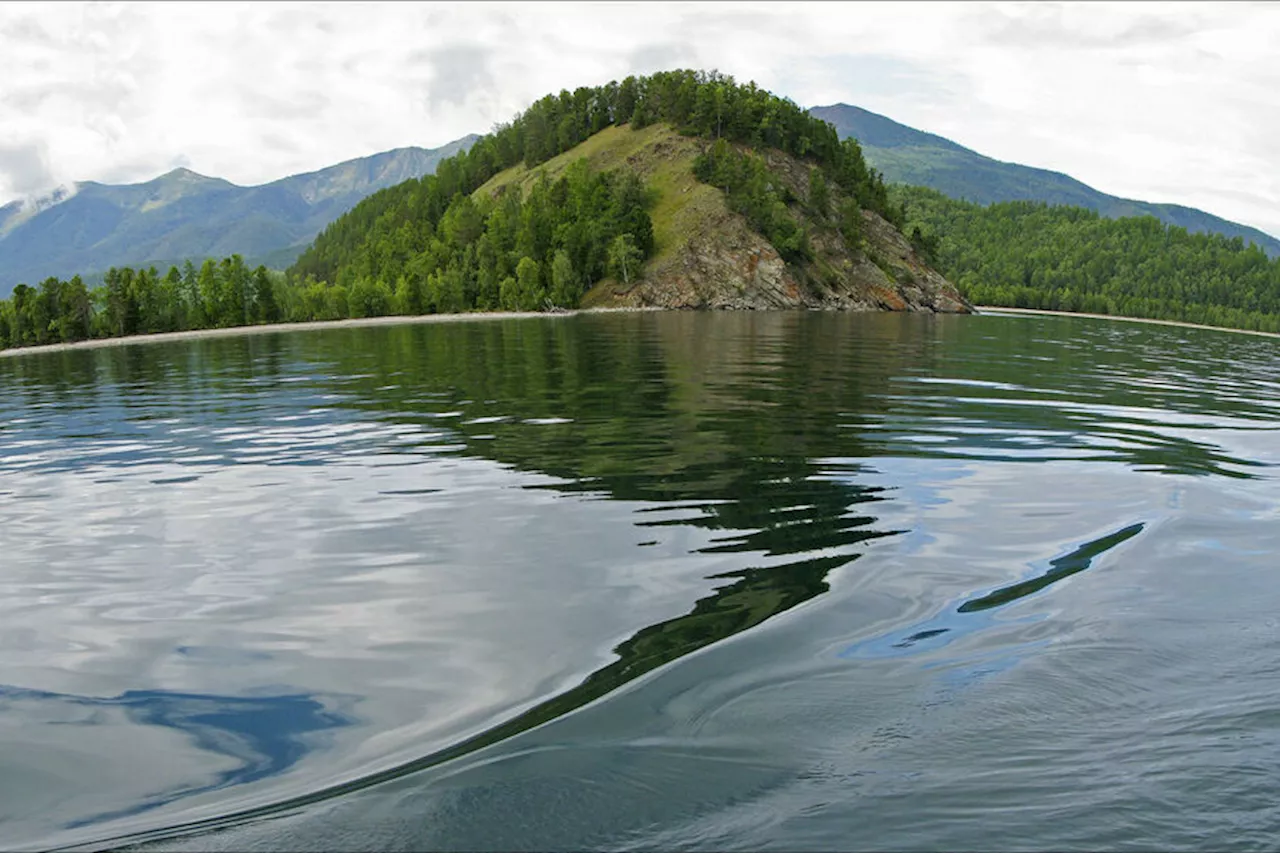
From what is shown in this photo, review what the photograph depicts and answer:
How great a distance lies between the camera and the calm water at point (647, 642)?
7215mm

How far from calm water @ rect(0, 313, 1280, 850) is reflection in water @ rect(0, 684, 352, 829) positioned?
5cm

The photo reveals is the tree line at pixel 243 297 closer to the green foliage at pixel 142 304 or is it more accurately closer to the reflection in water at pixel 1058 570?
the green foliage at pixel 142 304

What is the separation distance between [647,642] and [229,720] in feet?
15.7

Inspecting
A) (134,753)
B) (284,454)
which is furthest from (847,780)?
(284,454)

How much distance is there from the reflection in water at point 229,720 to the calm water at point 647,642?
5 cm

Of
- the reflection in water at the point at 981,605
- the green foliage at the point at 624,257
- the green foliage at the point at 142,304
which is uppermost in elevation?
the green foliage at the point at 624,257

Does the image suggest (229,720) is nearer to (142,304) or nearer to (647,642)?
(647,642)

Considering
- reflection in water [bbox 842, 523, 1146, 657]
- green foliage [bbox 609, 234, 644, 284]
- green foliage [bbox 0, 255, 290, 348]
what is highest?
green foliage [bbox 609, 234, 644, 284]

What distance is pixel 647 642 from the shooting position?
428 inches

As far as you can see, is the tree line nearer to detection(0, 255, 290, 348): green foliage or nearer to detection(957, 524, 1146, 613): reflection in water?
detection(0, 255, 290, 348): green foliage

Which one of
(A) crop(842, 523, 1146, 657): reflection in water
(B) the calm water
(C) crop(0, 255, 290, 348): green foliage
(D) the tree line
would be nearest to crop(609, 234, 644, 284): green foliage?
(D) the tree line

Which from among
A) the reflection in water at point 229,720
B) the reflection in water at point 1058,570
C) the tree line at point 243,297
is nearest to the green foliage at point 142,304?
the tree line at point 243,297

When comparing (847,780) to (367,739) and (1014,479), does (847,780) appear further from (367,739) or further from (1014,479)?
(1014,479)

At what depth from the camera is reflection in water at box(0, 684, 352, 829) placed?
8.05 meters
